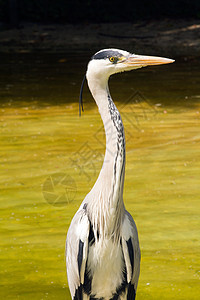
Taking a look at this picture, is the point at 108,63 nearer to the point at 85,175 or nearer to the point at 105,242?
the point at 105,242

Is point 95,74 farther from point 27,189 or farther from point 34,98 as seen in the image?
point 34,98

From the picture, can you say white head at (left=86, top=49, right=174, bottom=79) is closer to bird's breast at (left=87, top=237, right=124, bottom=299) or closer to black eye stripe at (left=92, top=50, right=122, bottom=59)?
black eye stripe at (left=92, top=50, right=122, bottom=59)

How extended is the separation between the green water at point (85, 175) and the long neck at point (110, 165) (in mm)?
796

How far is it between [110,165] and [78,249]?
31 cm

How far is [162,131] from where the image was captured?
5.26 meters

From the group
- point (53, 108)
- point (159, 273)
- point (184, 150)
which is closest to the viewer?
point (159, 273)

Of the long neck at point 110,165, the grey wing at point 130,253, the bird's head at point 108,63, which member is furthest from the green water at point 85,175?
the bird's head at point 108,63

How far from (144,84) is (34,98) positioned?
144cm

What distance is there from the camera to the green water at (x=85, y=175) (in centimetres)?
294

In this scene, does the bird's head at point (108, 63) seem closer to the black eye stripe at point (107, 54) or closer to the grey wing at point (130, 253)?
the black eye stripe at point (107, 54)

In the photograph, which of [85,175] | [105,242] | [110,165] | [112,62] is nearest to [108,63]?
[112,62]

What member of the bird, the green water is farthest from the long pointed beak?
the green water

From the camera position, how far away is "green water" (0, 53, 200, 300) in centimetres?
294

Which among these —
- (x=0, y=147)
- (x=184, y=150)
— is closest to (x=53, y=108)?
(x=0, y=147)
